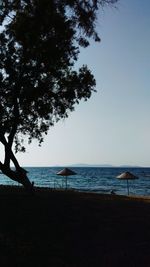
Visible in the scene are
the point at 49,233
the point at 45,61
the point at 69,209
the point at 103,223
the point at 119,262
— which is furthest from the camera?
the point at 45,61

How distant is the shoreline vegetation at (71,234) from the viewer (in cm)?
1141

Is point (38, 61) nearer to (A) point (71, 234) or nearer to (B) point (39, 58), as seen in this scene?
(B) point (39, 58)

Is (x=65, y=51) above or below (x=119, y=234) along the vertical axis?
above

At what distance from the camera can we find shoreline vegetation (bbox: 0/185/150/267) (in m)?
11.4

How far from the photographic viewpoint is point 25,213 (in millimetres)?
16922

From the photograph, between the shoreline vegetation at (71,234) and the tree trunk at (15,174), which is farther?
the tree trunk at (15,174)

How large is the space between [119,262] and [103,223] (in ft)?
15.6

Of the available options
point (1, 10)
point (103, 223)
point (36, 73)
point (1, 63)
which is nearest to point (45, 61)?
point (36, 73)

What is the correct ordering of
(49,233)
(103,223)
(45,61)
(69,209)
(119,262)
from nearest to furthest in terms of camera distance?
(119,262), (49,233), (103,223), (69,209), (45,61)

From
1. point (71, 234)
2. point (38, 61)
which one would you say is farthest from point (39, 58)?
point (71, 234)

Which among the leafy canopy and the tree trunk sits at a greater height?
the leafy canopy

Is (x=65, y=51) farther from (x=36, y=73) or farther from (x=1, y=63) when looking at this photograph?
(x=1, y=63)

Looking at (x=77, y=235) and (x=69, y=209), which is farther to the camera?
(x=69, y=209)

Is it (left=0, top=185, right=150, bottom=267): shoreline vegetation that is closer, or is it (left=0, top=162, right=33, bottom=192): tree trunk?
(left=0, top=185, right=150, bottom=267): shoreline vegetation
